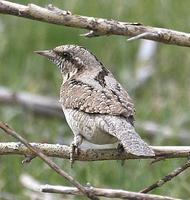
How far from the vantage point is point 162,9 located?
8.16m

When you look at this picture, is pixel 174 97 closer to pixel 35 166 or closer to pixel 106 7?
pixel 106 7

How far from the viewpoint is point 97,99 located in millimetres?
4129

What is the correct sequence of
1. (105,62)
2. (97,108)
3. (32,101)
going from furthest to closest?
(105,62), (32,101), (97,108)

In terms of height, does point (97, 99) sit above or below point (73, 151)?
above

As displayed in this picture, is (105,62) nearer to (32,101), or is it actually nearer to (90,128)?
(32,101)

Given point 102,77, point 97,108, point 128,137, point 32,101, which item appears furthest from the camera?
point 32,101

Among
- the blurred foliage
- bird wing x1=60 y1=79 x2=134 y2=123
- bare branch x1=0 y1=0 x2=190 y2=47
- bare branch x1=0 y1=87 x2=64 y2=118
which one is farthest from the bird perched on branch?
bare branch x1=0 y1=87 x2=64 y2=118

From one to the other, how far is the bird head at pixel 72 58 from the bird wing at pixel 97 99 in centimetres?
14

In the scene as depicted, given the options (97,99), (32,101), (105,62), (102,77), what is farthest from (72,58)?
(105,62)

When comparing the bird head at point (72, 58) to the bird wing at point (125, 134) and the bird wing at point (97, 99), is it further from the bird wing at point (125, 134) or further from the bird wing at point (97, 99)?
the bird wing at point (125, 134)

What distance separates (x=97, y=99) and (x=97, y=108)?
0.07 metres

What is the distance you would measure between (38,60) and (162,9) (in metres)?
1.24

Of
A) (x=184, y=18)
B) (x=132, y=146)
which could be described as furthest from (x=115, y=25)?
(x=184, y=18)

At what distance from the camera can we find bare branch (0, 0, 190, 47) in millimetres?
3643
